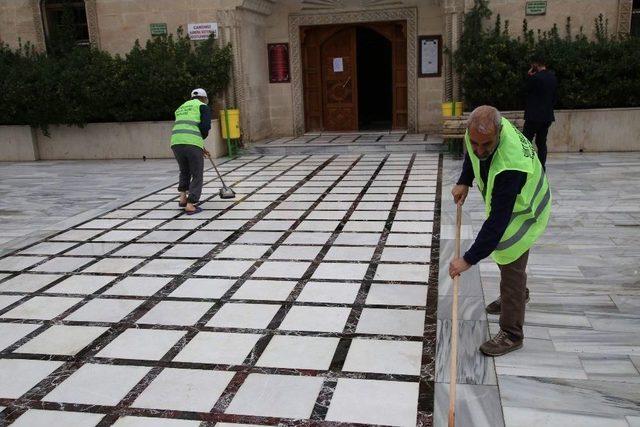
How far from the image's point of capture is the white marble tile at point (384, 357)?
10.4ft

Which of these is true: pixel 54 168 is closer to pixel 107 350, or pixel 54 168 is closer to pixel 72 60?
pixel 72 60

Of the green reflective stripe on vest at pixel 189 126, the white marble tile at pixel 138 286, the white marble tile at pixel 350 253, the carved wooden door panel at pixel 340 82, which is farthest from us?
the carved wooden door panel at pixel 340 82

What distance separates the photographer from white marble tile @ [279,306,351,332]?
12.1ft

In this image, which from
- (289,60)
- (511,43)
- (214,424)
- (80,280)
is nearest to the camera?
(214,424)

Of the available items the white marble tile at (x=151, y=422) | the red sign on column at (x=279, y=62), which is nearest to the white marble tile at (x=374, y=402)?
the white marble tile at (x=151, y=422)

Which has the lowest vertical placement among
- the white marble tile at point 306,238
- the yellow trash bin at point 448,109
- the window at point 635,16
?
the white marble tile at point 306,238

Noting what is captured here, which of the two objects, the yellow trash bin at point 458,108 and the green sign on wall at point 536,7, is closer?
the green sign on wall at point 536,7

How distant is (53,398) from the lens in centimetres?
304

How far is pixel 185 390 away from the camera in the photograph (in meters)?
3.05

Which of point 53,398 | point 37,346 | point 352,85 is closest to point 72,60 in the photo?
point 352,85

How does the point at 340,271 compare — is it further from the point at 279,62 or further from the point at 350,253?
the point at 279,62

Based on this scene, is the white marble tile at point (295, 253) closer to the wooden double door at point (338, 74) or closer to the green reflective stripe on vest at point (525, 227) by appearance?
the green reflective stripe on vest at point (525, 227)

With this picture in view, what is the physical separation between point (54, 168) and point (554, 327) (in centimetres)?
946

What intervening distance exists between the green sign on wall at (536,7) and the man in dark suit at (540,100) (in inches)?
111
